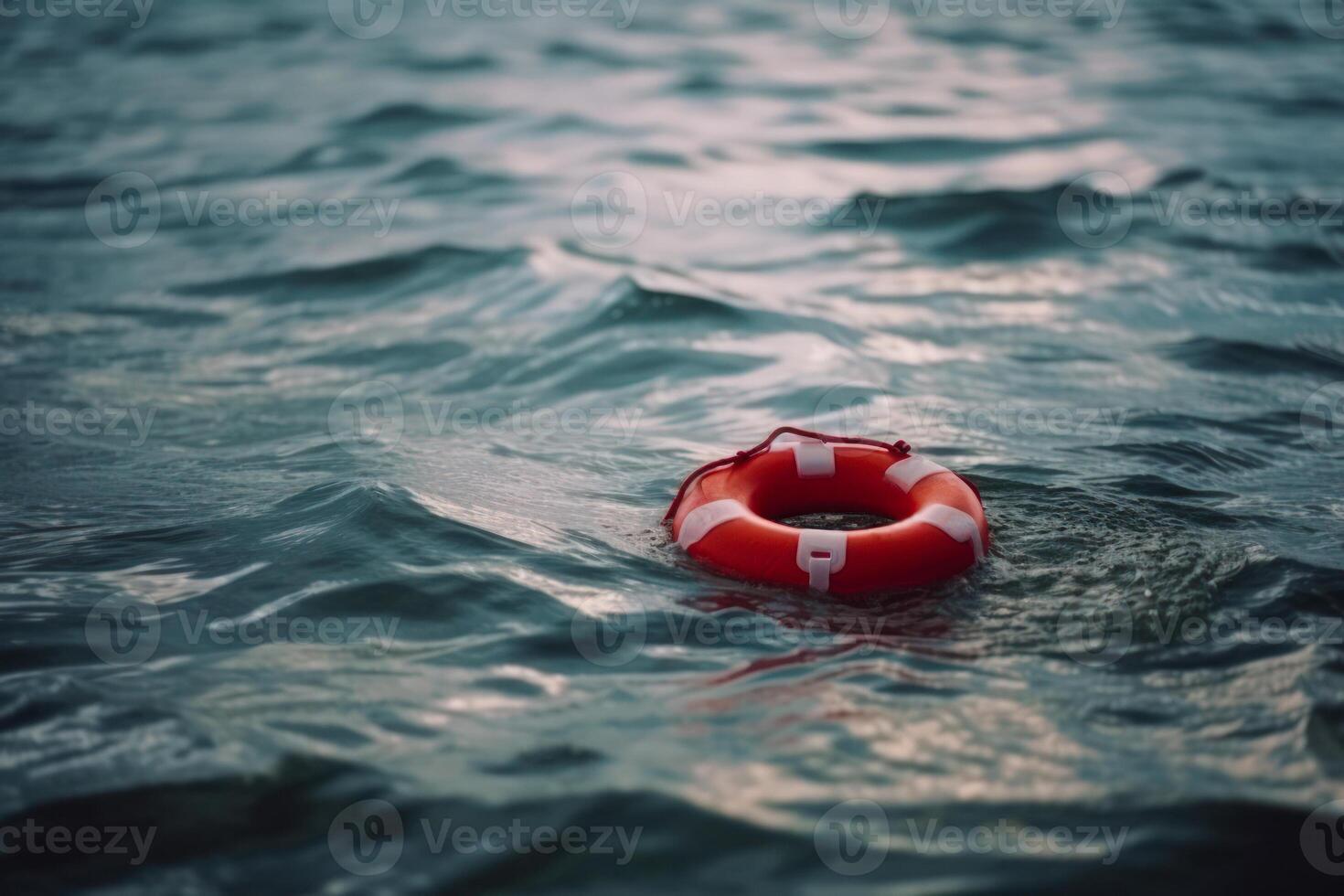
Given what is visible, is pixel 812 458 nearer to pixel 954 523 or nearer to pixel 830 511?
pixel 830 511

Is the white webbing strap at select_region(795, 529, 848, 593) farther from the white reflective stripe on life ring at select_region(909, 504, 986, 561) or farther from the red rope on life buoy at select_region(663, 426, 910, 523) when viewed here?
the red rope on life buoy at select_region(663, 426, 910, 523)

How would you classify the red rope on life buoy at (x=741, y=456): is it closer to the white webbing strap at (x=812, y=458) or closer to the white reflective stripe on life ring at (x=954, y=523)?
the white webbing strap at (x=812, y=458)

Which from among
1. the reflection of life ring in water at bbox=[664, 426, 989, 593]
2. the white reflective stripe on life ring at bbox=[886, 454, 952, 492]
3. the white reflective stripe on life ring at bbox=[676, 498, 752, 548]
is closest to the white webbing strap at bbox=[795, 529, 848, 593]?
the reflection of life ring in water at bbox=[664, 426, 989, 593]

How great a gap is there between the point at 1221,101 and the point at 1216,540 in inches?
357

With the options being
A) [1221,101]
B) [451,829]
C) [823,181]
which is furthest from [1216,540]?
[1221,101]

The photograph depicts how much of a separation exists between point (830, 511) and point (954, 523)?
2.35 ft

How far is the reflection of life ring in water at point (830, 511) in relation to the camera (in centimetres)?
368

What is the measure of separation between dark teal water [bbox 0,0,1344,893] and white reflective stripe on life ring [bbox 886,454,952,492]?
397mm

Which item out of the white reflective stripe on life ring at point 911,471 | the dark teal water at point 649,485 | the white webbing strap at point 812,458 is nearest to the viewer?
the dark teal water at point 649,485

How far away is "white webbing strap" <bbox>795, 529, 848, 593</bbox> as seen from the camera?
3660 millimetres

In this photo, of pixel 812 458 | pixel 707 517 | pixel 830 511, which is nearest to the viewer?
pixel 707 517

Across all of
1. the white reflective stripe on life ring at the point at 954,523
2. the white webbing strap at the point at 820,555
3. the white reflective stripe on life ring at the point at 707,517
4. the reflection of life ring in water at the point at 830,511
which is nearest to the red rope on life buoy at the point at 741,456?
the reflection of life ring in water at the point at 830,511

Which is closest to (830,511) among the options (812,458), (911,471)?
(812,458)

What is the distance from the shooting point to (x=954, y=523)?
3.77 metres
